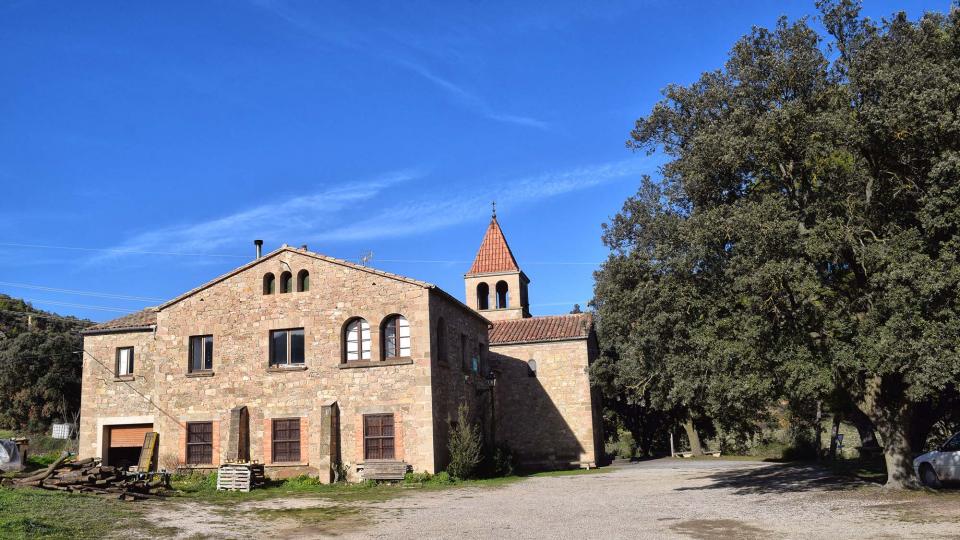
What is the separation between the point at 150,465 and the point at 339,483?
8.10 meters

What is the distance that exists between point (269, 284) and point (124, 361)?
770cm

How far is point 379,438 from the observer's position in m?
26.9

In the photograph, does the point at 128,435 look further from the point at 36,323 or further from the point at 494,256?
the point at 36,323

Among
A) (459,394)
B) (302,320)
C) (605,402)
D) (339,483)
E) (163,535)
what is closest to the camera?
(163,535)

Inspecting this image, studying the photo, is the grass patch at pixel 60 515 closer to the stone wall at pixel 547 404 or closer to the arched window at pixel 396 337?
the arched window at pixel 396 337

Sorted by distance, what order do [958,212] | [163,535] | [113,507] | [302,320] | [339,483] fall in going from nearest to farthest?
[163,535] < [958,212] < [113,507] < [339,483] < [302,320]

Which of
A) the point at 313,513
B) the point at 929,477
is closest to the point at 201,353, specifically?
the point at 313,513

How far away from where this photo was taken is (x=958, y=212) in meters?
16.3

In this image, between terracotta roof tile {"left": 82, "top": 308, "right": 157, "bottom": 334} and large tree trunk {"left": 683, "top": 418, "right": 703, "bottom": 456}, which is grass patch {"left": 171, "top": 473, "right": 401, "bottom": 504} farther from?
large tree trunk {"left": 683, "top": 418, "right": 703, "bottom": 456}

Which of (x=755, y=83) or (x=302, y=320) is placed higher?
(x=755, y=83)

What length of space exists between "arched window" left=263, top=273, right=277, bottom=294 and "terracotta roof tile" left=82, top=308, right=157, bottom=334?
18.5 feet

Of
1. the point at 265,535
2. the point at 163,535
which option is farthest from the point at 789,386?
the point at 163,535

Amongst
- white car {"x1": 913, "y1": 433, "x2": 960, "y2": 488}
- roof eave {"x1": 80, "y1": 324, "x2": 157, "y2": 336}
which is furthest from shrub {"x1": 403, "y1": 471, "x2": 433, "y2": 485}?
white car {"x1": 913, "y1": 433, "x2": 960, "y2": 488}

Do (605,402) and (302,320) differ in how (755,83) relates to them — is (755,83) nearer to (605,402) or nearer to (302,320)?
(302,320)
